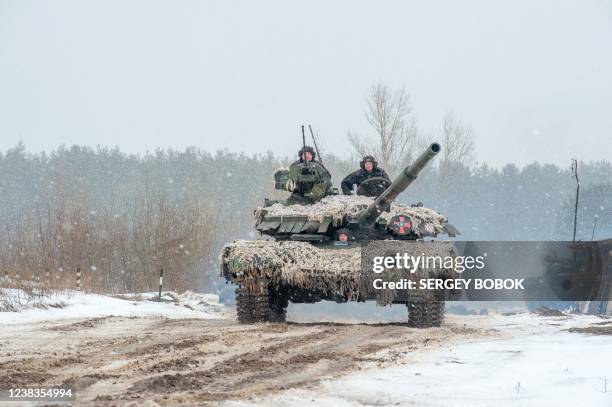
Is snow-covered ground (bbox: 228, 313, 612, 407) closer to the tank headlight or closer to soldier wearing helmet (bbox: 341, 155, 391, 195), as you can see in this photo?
the tank headlight

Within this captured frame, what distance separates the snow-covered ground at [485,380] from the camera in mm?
5707

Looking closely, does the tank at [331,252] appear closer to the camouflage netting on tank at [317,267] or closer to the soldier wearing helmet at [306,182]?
the camouflage netting on tank at [317,267]

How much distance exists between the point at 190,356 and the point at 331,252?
15.7 ft

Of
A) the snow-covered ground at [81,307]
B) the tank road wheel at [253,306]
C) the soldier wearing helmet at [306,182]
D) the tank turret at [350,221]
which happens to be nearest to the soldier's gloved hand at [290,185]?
the soldier wearing helmet at [306,182]

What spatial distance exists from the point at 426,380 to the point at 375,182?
8025 millimetres

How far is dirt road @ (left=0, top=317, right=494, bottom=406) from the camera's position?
20.0 ft

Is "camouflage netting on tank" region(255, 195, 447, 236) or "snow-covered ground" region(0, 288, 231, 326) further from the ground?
"camouflage netting on tank" region(255, 195, 447, 236)

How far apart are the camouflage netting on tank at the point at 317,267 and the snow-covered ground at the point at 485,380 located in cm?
282

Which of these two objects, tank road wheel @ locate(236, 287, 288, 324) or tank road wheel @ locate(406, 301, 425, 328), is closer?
tank road wheel @ locate(406, 301, 425, 328)

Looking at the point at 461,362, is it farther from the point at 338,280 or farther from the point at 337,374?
the point at 338,280

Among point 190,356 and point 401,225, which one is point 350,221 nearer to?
point 401,225

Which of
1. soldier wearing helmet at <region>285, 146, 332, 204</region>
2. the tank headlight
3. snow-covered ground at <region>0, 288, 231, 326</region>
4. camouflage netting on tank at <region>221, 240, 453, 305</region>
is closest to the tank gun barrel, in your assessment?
the tank headlight

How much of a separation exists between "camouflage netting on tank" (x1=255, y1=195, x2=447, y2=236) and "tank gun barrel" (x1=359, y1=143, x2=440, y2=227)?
33 centimetres

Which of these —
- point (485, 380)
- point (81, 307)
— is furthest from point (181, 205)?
point (485, 380)
